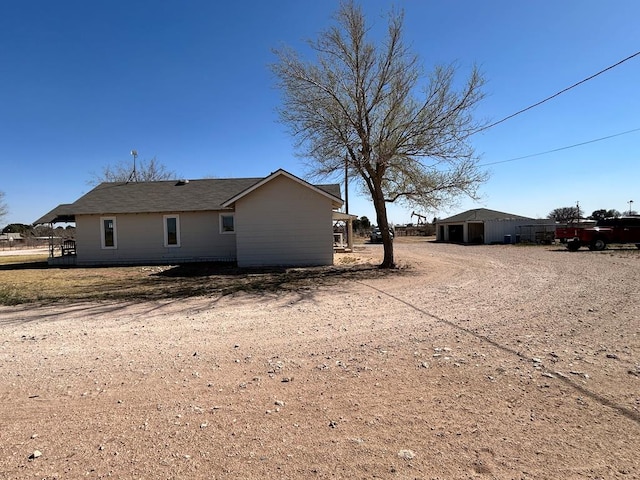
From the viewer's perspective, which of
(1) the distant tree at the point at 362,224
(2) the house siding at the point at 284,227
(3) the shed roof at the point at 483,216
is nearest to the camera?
(2) the house siding at the point at 284,227

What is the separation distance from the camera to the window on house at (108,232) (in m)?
20.8

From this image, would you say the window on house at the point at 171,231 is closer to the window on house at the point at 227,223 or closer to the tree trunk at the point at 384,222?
the window on house at the point at 227,223

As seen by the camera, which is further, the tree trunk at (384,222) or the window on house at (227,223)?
the window on house at (227,223)

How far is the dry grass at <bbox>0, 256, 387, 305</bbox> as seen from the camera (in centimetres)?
1056

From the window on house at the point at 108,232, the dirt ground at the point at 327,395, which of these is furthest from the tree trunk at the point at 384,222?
the window on house at the point at 108,232

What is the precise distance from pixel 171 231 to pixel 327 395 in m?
18.6

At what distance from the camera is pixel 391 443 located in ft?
9.86

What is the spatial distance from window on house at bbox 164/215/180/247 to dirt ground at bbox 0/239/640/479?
13061 millimetres

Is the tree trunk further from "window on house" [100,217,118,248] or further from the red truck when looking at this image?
the red truck

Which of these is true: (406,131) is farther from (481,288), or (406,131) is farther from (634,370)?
(634,370)

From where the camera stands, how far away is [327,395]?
3879 millimetres

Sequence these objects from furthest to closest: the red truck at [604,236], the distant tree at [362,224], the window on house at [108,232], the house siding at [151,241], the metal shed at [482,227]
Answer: the distant tree at [362,224] < the metal shed at [482,227] < the red truck at [604,236] < the window on house at [108,232] < the house siding at [151,241]

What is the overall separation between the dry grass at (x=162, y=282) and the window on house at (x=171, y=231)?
→ 3305 millimetres

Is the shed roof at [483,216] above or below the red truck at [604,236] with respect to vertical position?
above
